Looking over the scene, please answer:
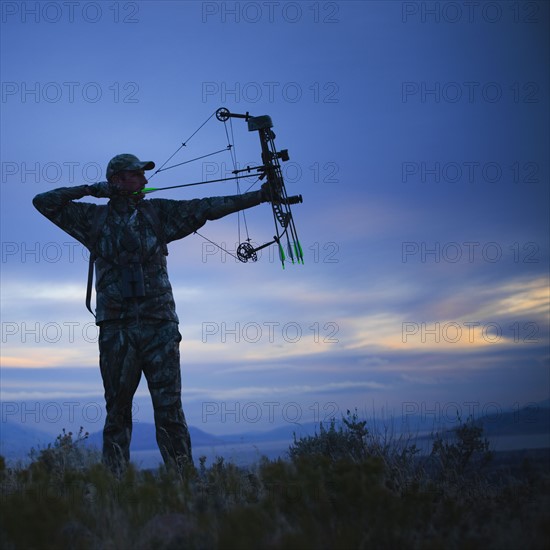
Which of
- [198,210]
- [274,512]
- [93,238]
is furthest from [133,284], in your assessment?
[274,512]

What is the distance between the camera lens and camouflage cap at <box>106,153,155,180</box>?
949 cm

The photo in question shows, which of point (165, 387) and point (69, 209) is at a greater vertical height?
point (69, 209)

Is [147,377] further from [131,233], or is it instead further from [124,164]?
[124,164]

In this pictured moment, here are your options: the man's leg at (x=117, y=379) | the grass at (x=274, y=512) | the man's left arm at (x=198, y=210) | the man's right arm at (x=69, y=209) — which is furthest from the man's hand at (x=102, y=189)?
the grass at (x=274, y=512)

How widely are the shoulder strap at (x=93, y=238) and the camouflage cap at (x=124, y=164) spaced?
0.45 metres

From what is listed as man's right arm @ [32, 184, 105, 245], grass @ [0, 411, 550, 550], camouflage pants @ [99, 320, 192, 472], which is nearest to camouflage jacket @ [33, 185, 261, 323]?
man's right arm @ [32, 184, 105, 245]

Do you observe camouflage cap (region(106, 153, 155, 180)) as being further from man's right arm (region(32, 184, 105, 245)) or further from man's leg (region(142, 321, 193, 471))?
man's leg (region(142, 321, 193, 471))

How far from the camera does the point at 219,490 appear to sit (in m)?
7.50

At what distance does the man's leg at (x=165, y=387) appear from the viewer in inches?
359

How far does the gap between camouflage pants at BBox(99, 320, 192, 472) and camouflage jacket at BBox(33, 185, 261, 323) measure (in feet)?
0.67

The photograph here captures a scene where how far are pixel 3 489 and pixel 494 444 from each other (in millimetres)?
5938

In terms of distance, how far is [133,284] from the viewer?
912cm

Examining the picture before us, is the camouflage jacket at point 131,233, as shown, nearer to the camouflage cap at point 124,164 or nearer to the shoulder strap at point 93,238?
the shoulder strap at point 93,238

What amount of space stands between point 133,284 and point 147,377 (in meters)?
1.15
